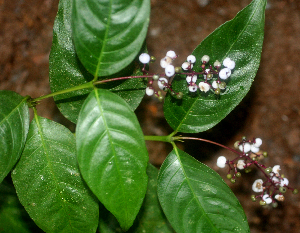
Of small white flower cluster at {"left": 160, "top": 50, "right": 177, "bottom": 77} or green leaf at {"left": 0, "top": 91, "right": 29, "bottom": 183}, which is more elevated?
small white flower cluster at {"left": 160, "top": 50, "right": 177, "bottom": 77}

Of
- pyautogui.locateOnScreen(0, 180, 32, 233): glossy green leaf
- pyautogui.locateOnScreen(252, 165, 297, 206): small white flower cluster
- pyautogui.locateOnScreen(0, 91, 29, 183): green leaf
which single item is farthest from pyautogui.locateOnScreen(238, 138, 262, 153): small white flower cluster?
pyautogui.locateOnScreen(0, 180, 32, 233): glossy green leaf

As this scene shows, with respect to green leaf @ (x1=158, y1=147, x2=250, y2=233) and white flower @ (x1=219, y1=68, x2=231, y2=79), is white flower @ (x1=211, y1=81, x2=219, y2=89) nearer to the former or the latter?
white flower @ (x1=219, y1=68, x2=231, y2=79)

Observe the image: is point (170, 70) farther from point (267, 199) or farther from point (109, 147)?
point (267, 199)

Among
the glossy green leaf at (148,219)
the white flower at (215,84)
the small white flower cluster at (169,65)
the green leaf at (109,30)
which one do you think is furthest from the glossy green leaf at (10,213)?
the white flower at (215,84)

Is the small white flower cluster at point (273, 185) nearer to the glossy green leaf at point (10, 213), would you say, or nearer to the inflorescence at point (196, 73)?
the inflorescence at point (196, 73)

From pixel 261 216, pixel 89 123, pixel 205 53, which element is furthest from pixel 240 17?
pixel 261 216

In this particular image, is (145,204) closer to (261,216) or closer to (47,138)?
(47,138)
